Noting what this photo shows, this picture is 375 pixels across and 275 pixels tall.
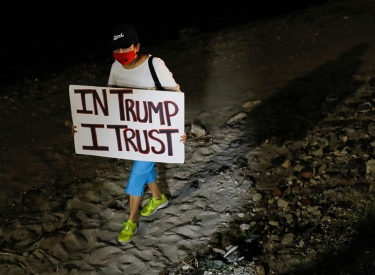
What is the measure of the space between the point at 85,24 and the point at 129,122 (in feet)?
39.5

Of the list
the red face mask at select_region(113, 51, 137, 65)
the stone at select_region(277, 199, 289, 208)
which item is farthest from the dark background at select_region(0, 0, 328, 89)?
the stone at select_region(277, 199, 289, 208)

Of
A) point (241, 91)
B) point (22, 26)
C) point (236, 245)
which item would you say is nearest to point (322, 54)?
point (241, 91)

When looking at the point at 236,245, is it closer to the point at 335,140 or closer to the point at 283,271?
the point at 283,271

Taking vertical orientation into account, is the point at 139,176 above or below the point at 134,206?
above

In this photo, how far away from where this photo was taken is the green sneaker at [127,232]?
383 cm

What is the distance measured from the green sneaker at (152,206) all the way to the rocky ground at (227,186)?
90 millimetres

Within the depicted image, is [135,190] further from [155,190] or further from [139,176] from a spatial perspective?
[155,190]

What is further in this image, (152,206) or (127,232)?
(152,206)

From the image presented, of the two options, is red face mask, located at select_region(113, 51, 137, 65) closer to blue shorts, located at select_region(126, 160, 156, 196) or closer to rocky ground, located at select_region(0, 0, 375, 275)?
blue shorts, located at select_region(126, 160, 156, 196)

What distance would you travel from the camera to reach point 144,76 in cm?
335

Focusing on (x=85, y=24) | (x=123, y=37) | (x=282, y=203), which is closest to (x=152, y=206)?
(x=282, y=203)

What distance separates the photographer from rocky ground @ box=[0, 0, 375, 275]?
3.49m

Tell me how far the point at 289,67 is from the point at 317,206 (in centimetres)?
414

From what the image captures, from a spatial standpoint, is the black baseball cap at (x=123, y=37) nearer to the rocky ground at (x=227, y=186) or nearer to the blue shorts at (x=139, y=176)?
the blue shorts at (x=139, y=176)
